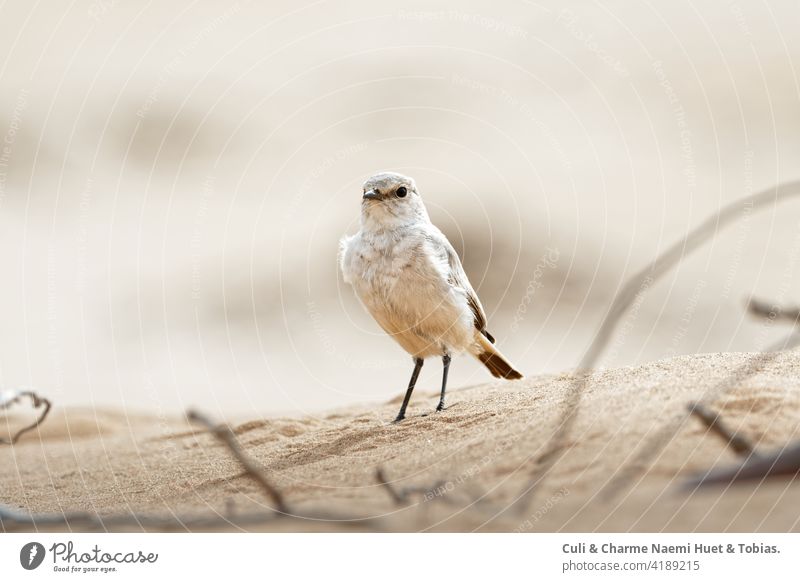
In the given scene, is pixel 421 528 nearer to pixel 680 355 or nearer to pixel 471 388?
pixel 680 355

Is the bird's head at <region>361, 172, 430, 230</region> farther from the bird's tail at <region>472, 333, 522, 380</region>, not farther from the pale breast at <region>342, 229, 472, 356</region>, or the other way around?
the bird's tail at <region>472, 333, 522, 380</region>

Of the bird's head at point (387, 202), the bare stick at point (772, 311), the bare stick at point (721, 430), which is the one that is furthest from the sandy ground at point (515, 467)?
the bird's head at point (387, 202)

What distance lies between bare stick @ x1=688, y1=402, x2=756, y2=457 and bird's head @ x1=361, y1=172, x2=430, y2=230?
2.59m

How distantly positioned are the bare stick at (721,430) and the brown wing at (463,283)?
2354 mm

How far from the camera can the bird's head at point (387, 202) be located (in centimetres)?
554

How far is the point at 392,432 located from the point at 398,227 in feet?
4.74

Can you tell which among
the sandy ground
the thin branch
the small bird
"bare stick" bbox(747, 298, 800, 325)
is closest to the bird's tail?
the small bird

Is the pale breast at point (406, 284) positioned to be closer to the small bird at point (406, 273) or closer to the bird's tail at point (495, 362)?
the small bird at point (406, 273)

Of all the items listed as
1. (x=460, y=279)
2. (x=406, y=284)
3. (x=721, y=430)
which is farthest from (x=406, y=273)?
(x=721, y=430)

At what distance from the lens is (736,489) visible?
3035mm
